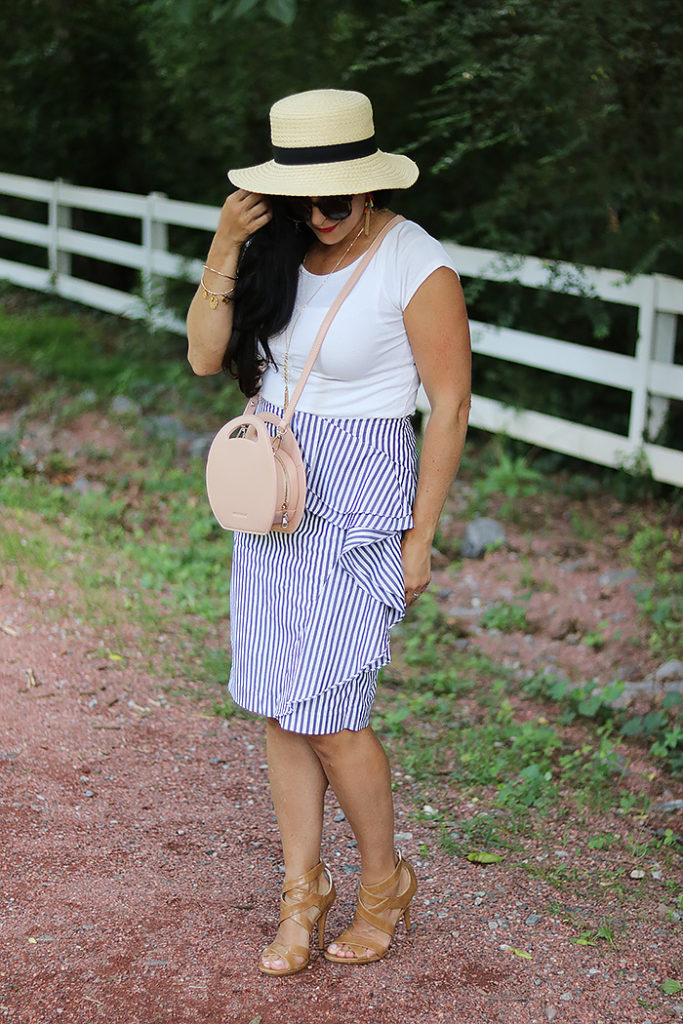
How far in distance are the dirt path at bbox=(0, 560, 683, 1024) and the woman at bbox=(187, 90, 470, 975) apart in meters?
0.18

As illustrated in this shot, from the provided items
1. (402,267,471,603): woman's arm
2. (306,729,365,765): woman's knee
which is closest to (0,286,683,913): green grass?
(306,729,365,765): woman's knee

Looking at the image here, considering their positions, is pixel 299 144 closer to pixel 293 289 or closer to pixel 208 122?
pixel 293 289

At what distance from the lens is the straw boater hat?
279 cm

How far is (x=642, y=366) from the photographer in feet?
22.1

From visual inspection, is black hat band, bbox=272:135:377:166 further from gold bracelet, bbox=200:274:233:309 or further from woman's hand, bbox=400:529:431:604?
woman's hand, bbox=400:529:431:604

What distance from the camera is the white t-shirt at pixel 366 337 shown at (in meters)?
2.81

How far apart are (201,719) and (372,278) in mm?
2201

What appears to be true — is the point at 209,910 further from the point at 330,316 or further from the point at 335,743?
the point at 330,316

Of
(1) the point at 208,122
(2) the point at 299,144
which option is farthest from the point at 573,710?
(1) the point at 208,122

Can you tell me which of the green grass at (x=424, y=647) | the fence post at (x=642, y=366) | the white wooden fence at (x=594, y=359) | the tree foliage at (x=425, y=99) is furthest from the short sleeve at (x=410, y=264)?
the fence post at (x=642, y=366)

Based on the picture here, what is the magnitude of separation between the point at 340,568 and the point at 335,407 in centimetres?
38

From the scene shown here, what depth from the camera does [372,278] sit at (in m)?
2.82

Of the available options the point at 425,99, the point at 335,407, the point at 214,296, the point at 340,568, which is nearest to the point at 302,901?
the point at 340,568

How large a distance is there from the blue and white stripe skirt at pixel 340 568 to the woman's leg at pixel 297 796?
0.48ft
